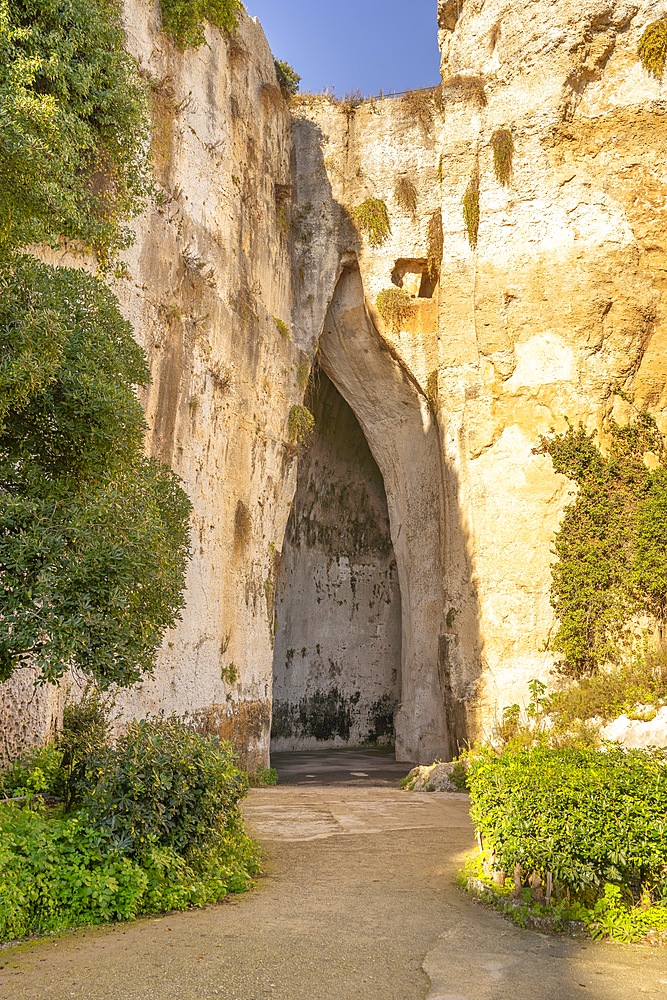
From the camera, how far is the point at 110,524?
22.6 ft

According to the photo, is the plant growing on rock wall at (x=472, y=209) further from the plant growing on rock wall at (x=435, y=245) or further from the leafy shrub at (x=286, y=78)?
the leafy shrub at (x=286, y=78)

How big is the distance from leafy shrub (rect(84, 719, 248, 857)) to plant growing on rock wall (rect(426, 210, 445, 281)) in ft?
55.1

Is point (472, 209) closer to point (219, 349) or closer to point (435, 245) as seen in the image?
point (435, 245)

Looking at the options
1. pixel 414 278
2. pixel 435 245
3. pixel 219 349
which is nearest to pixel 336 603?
pixel 414 278

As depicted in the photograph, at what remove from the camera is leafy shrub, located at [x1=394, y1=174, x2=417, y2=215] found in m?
22.2

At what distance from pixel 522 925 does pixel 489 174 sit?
18.3m

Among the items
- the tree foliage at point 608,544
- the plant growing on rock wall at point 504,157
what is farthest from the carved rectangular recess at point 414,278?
the tree foliage at point 608,544

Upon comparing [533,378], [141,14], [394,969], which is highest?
[141,14]

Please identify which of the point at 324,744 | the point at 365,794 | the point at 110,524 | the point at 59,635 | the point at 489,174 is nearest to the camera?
the point at 59,635

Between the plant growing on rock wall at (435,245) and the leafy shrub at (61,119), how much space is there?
1260 centimetres

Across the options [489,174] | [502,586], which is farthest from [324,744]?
[489,174]

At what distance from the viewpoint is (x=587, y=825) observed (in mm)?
6352

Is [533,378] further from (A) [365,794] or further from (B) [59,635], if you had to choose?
(B) [59,635]

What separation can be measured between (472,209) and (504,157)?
1408 millimetres
